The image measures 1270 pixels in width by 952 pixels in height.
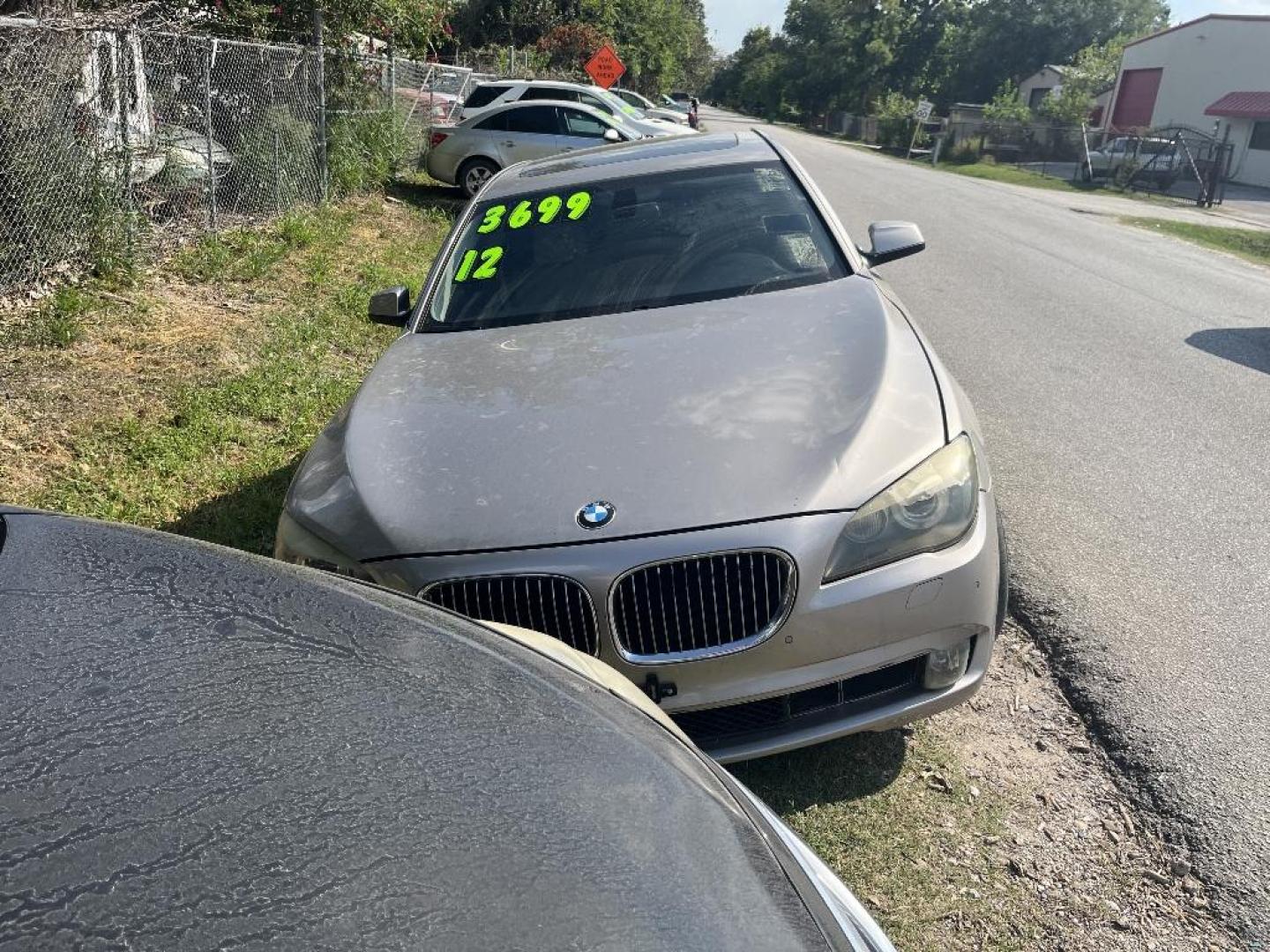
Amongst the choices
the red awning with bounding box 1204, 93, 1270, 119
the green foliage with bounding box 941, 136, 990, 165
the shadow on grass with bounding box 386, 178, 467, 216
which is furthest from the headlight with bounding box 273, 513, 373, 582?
the red awning with bounding box 1204, 93, 1270, 119

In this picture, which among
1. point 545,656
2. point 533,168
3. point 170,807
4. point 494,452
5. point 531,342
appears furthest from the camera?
point 533,168

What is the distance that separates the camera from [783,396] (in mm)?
3262

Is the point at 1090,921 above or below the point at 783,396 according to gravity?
below

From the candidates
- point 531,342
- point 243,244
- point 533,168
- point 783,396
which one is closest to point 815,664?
point 783,396

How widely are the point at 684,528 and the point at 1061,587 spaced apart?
7.05ft

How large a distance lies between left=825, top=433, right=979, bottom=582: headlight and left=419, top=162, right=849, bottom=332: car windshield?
4.78 ft

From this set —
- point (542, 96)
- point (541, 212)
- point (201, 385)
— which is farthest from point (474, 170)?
point (541, 212)

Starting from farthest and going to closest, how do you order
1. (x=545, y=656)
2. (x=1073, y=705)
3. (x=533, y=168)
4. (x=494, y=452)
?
(x=533, y=168) → (x=1073, y=705) → (x=494, y=452) → (x=545, y=656)

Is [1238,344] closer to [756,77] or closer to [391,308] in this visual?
[391,308]

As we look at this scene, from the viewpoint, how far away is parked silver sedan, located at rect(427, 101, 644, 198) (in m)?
16.1

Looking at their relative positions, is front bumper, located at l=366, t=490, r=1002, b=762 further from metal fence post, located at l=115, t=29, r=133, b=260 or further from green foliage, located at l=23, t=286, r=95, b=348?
metal fence post, located at l=115, t=29, r=133, b=260

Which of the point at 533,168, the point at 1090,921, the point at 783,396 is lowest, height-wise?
the point at 1090,921

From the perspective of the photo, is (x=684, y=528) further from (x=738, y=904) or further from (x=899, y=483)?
(x=738, y=904)

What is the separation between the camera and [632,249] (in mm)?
4516
